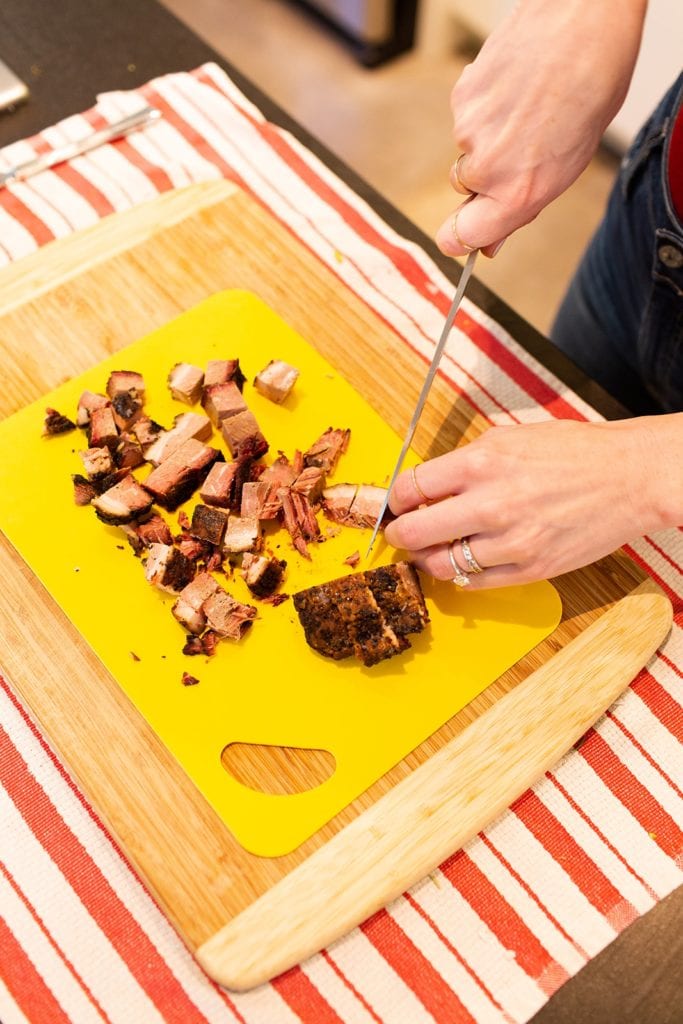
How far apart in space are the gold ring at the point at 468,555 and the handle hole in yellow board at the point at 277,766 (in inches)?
19.5

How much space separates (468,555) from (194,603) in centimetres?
60

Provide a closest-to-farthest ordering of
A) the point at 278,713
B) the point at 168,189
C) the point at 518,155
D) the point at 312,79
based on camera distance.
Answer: the point at 518,155
the point at 278,713
the point at 168,189
the point at 312,79

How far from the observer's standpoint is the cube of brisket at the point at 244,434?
6.80 feet

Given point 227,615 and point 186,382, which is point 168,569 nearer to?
point 227,615

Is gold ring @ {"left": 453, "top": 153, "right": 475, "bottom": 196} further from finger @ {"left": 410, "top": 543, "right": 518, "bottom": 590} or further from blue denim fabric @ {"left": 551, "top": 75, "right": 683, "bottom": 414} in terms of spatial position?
finger @ {"left": 410, "top": 543, "right": 518, "bottom": 590}

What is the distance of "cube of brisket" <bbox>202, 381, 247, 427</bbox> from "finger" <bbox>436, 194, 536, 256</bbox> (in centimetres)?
62

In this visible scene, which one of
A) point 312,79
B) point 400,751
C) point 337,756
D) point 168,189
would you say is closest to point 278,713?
point 337,756

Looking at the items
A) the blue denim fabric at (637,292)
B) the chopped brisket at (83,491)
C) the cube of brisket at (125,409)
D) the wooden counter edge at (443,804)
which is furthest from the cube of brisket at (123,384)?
the blue denim fabric at (637,292)

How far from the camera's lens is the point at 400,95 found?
4.88 metres

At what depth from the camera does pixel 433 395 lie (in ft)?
7.38

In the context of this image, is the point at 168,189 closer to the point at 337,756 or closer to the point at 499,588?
the point at 499,588

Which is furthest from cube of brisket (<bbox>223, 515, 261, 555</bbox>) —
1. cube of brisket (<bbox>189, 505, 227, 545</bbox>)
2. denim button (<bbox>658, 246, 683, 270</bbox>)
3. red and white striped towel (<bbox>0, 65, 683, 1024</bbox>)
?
denim button (<bbox>658, 246, 683, 270</bbox>)

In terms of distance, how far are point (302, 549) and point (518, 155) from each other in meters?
0.95

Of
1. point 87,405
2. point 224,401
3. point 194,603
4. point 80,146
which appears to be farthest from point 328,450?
point 80,146
